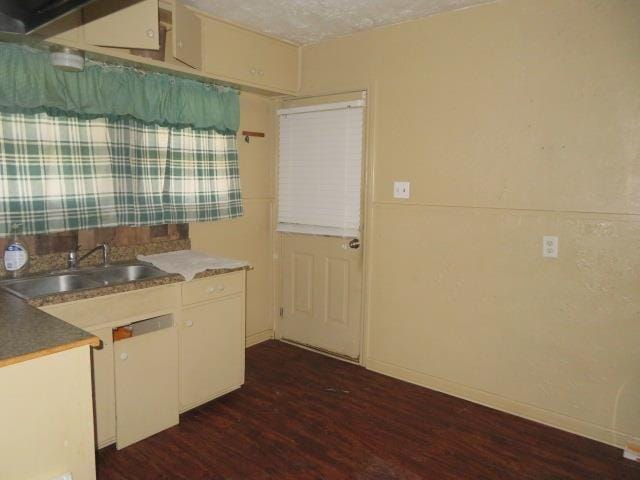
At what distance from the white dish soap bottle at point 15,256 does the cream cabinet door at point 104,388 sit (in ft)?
2.00

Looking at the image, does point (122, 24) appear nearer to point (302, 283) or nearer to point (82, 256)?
point (82, 256)

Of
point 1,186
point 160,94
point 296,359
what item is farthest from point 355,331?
point 1,186

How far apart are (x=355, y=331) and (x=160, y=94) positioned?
87.4 inches

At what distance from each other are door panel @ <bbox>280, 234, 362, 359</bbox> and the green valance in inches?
46.2

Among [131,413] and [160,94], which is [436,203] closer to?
[160,94]

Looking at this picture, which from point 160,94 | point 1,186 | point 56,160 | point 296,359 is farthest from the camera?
point 296,359

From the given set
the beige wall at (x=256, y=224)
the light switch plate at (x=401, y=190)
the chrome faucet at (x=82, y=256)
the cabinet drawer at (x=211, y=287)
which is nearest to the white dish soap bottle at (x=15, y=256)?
the chrome faucet at (x=82, y=256)

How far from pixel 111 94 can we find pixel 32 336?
1.65 metres

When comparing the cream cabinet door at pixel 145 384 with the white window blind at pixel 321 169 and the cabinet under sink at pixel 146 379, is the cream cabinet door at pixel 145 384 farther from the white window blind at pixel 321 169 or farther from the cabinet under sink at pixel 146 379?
the white window blind at pixel 321 169

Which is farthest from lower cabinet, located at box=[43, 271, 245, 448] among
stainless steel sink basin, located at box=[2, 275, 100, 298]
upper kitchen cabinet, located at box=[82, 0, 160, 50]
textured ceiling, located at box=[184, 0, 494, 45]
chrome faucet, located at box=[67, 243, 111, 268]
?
textured ceiling, located at box=[184, 0, 494, 45]

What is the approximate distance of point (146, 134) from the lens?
2906mm

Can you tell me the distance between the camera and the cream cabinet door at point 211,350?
266 centimetres

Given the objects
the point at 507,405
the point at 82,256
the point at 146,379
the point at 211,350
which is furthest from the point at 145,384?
the point at 507,405

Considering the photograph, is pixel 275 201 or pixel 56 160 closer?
pixel 56 160
